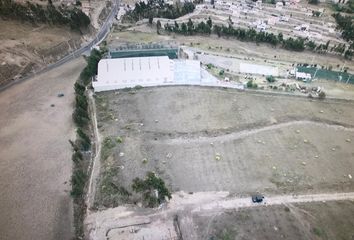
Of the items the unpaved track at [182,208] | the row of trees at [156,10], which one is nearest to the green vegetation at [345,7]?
the row of trees at [156,10]

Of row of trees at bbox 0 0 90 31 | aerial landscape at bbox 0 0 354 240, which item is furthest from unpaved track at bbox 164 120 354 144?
row of trees at bbox 0 0 90 31

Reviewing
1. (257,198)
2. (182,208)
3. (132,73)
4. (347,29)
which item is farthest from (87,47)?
(347,29)

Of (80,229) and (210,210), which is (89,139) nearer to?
(80,229)

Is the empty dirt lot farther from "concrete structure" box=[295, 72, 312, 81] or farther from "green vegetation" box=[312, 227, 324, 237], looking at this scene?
"concrete structure" box=[295, 72, 312, 81]

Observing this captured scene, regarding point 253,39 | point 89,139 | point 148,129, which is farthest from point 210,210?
point 253,39

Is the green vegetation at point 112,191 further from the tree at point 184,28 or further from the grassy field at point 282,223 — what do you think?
the tree at point 184,28
